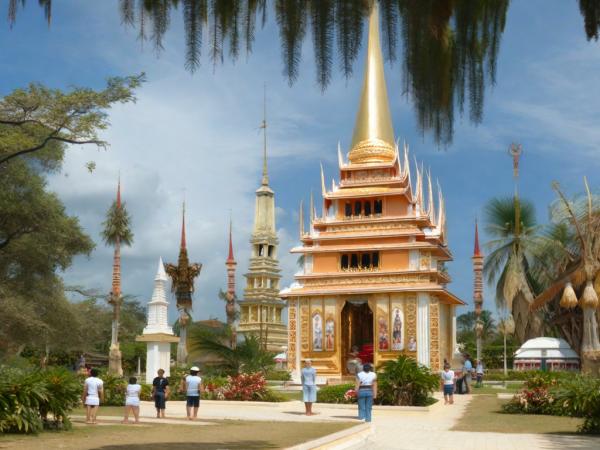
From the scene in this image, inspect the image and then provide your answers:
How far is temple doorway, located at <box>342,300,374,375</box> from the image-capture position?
40438 mm

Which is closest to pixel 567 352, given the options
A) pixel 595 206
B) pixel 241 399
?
pixel 595 206

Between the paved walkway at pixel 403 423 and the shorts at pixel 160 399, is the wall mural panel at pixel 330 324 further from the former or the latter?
the shorts at pixel 160 399

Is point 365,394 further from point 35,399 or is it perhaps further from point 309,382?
point 35,399

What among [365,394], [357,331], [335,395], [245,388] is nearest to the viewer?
[365,394]

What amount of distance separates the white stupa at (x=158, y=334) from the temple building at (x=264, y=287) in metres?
24.6

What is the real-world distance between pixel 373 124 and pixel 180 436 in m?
33.4

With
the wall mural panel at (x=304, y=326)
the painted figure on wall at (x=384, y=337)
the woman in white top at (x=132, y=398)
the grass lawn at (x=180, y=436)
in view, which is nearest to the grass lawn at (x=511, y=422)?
the grass lawn at (x=180, y=436)

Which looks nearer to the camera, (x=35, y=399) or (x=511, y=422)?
(x=35, y=399)

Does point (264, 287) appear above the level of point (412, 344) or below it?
above

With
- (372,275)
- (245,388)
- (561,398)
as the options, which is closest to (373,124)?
(372,275)

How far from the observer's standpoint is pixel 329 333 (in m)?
40.3

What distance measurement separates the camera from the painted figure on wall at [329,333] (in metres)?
40.1

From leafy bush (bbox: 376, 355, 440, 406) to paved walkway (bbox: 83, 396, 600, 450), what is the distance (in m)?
0.58

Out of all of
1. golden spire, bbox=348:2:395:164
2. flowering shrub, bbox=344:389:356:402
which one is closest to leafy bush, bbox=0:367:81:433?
flowering shrub, bbox=344:389:356:402
